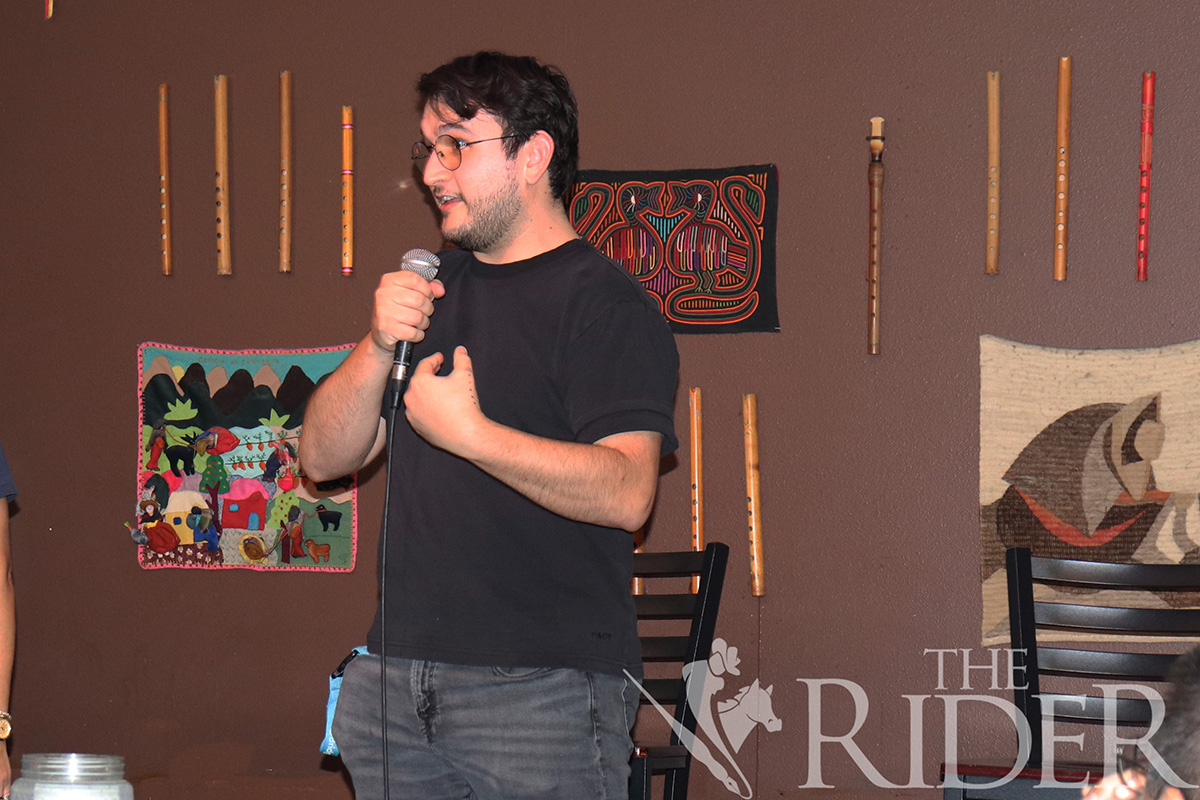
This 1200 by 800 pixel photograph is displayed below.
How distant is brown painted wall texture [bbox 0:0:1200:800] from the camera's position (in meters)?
3.08

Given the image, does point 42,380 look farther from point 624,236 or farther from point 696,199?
point 696,199

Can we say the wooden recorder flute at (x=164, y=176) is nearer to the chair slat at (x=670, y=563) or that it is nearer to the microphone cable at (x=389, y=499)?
the chair slat at (x=670, y=563)

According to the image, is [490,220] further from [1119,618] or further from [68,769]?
[1119,618]

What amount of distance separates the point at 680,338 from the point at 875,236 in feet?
1.94

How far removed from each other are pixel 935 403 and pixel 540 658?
6.43 ft

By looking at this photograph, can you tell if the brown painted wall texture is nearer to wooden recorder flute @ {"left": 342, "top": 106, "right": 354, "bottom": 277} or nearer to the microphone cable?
wooden recorder flute @ {"left": 342, "top": 106, "right": 354, "bottom": 277}

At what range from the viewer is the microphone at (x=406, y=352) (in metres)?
1.50

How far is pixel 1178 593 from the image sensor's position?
2.99 meters

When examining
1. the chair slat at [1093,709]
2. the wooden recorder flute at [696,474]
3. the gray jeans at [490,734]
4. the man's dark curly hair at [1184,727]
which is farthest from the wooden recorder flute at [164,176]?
the man's dark curly hair at [1184,727]

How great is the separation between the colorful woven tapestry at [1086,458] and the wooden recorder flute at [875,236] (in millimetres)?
298

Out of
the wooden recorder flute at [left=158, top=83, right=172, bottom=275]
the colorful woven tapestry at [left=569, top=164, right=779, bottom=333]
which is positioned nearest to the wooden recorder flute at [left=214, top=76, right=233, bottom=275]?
the wooden recorder flute at [left=158, top=83, right=172, bottom=275]

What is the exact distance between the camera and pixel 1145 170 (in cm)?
301

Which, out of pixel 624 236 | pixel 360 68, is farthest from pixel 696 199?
pixel 360 68

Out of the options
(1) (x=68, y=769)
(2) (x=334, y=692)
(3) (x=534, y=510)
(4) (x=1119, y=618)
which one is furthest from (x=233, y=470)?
(4) (x=1119, y=618)
